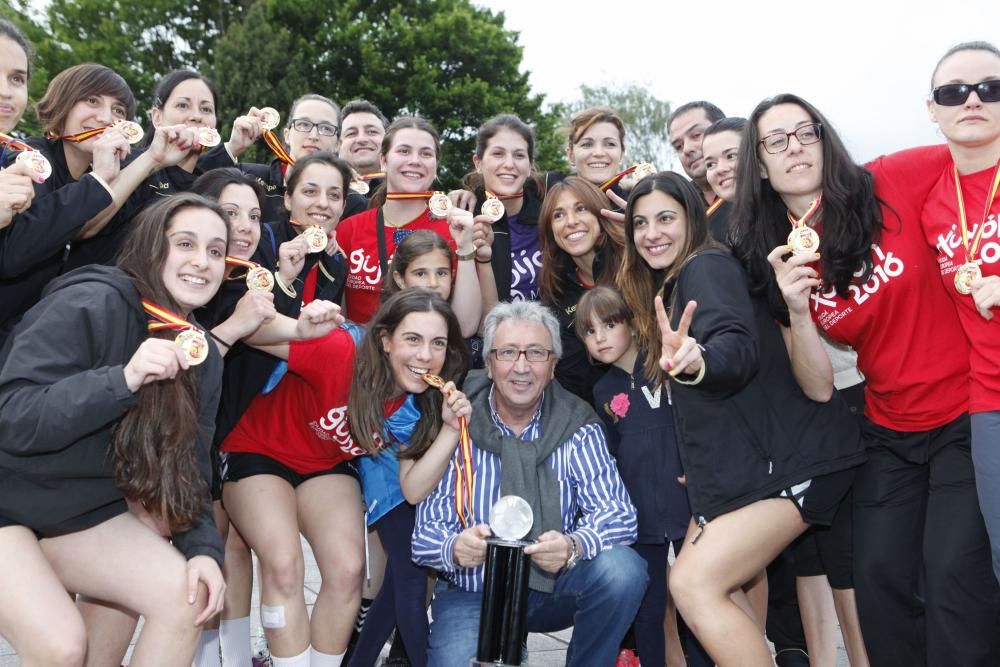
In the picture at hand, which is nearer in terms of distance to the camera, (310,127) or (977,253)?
(977,253)

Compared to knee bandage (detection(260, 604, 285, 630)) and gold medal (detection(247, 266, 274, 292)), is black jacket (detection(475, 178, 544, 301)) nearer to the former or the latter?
gold medal (detection(247, 266, 274, 292))

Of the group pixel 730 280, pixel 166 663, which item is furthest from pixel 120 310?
pixel 730 280

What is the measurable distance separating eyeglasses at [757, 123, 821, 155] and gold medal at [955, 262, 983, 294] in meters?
0.87

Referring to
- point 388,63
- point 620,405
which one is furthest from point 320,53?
point 620,405

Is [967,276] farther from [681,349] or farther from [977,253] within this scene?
[681,349]

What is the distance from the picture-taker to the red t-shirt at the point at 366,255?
5.61 metres

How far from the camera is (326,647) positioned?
4707mm

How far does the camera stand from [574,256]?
551 cm

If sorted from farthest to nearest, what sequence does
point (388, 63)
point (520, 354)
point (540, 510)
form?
point (388, 63)
point (520, 354)
point (540, 510)

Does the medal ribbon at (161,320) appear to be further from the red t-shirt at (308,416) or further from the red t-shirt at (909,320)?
the red t-shirt at (909,320)

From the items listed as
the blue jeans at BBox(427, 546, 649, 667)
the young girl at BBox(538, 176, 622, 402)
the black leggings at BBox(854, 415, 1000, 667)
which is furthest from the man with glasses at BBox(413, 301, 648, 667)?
the black leggings at BBox(854, 415, 1000, 667)

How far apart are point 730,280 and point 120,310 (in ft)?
8.41

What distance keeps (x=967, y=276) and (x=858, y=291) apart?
1.53 ft

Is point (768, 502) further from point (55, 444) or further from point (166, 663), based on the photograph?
point (55, 444)
